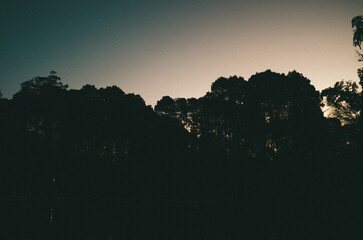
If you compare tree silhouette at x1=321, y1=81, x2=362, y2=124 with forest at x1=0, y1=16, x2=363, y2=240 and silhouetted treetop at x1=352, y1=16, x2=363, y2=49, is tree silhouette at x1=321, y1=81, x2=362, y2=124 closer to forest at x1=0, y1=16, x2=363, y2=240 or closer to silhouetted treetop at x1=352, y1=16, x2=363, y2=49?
forest at x1=0, y1=16, x2=363, y2=240

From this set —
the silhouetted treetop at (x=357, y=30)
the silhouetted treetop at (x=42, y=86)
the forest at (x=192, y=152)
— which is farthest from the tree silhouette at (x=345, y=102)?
the silhouetted treetop at (x=42, y=86)

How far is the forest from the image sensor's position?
1916cm

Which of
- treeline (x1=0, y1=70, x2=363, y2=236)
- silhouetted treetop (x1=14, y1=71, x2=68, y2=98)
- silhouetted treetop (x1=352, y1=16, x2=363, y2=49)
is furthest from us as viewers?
silhouetted treetop (x1=14, y1=71, x2=68, y2=98)

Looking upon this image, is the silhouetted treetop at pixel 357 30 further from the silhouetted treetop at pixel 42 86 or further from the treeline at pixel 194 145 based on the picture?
the silhouetted treetop at pixel 42 86

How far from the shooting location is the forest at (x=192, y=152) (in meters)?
19.2

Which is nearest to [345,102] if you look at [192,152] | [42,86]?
[192,152]

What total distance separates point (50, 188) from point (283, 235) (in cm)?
3042

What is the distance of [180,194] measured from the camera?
93.8ft

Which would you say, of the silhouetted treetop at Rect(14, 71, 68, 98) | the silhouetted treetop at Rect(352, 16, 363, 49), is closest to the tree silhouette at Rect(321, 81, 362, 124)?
the silhouetted treetop at Rect(352, 16, 363, 49)

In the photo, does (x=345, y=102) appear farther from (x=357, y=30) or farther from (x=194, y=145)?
(x=194, y=145)

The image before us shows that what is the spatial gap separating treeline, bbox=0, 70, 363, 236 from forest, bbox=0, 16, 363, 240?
0.50ft

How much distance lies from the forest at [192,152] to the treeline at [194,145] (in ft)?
0.50

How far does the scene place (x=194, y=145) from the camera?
1416 inches

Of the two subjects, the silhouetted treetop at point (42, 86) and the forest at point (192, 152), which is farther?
the silhouetted treetop at point (42, 86)
